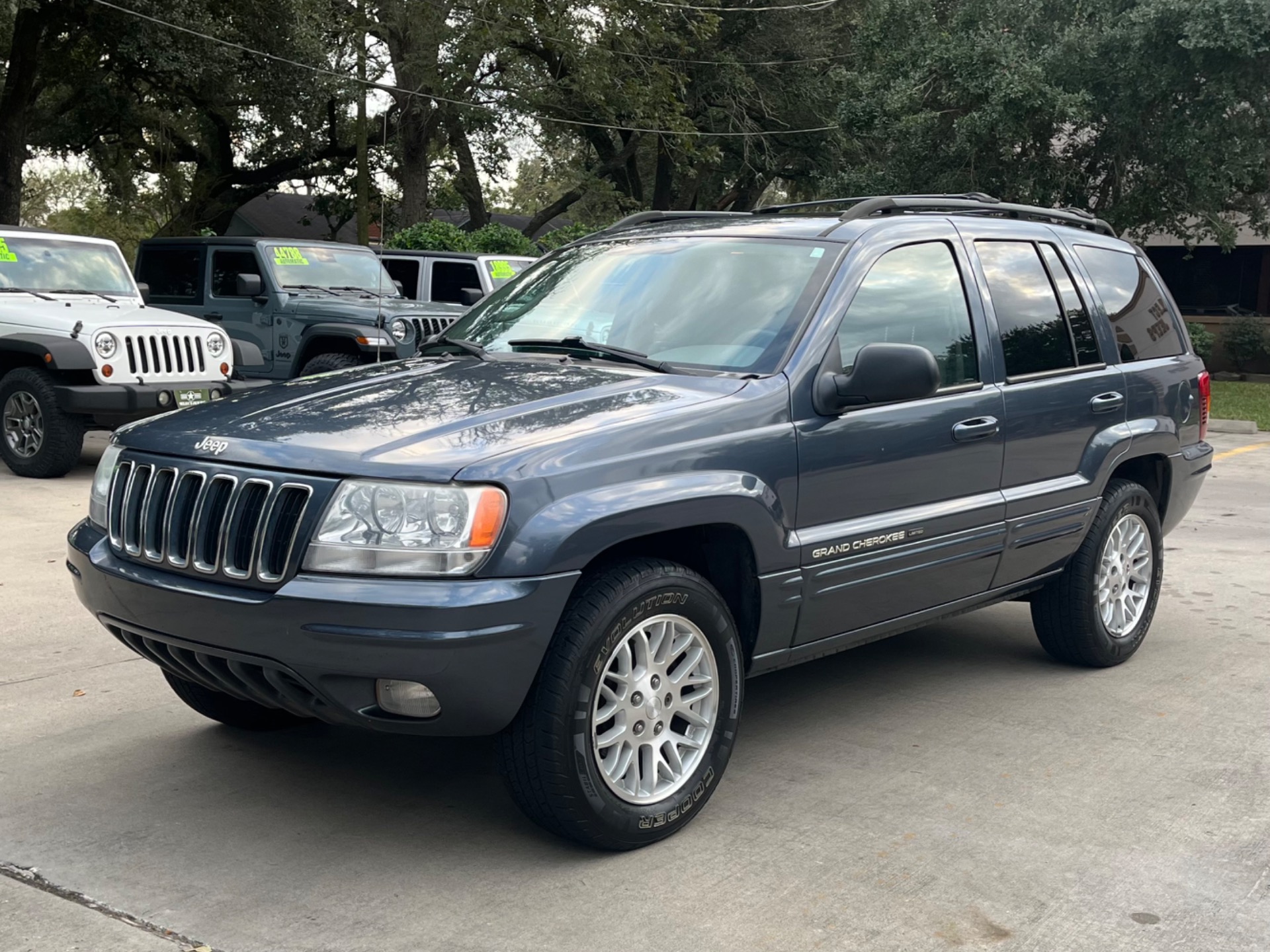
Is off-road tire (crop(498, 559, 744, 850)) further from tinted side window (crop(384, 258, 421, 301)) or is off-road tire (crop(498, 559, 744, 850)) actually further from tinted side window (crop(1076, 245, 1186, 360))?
tinted side window (crop(384, 258, 421, 301))

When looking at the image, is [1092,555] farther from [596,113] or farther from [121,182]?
[121,182]

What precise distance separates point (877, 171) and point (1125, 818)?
22.7m

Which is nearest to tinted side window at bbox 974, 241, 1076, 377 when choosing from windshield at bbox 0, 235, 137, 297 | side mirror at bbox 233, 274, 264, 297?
windshield at bbox 0, 235, 137, 297

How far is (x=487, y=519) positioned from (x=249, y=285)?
34.6 ft

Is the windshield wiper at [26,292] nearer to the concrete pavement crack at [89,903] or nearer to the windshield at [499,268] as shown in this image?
the windshield at [499,268]

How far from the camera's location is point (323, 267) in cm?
1423

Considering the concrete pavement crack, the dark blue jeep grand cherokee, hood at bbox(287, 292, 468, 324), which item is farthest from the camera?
hood at bbox(287, 292, 468, 324)

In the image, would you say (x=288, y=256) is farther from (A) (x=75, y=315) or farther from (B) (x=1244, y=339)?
(B) (x=1244, y=339)

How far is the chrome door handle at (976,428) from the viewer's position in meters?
4.79

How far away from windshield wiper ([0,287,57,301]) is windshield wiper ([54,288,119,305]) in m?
0.17

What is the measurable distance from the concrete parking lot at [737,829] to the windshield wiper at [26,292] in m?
6.42

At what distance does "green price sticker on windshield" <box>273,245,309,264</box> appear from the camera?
13961 millimetres

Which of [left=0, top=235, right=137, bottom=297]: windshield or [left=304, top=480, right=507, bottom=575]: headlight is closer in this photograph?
[left=304, top=480, right=507, bottom=575]: headlight

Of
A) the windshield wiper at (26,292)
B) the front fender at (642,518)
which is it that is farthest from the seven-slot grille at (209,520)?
the windshield wiper at (26,292)
